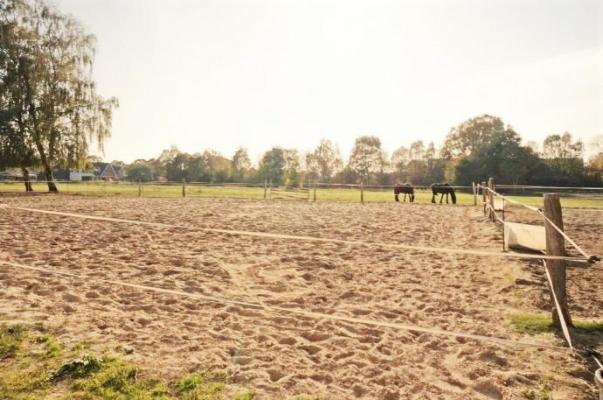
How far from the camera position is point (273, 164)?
262 feet

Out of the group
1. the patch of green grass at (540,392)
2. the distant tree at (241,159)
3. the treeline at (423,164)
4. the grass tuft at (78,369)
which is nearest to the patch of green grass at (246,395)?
the grass tuft at (78,369)

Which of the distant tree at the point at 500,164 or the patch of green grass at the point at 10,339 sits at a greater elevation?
the distant tree at the point at 500,164

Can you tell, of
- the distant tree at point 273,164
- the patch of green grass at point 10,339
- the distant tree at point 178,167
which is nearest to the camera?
the patch of green grass at point 10,339

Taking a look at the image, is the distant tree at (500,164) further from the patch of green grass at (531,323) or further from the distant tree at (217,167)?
the patch of green grass at (531,323)

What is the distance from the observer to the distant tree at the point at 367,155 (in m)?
72.4

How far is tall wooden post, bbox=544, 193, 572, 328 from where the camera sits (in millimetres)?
3975

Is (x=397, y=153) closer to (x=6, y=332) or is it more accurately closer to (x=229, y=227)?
(x=229, y=227)

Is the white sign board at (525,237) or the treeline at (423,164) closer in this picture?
the white sign board at (525,237)

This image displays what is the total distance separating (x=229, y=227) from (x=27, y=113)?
24370mm

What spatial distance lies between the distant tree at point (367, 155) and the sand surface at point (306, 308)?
64280 millimetres

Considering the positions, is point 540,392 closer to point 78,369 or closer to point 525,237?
point 78,369

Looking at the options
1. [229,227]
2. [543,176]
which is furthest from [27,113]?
[543,176]

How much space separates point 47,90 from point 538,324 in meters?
32.2

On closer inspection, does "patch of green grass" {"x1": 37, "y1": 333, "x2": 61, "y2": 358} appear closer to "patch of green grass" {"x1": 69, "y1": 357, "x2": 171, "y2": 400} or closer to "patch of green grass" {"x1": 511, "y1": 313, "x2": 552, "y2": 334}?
"patch of green grass" {"x1": 69, "y1": 357, "x2": 171, "y2": 400}
